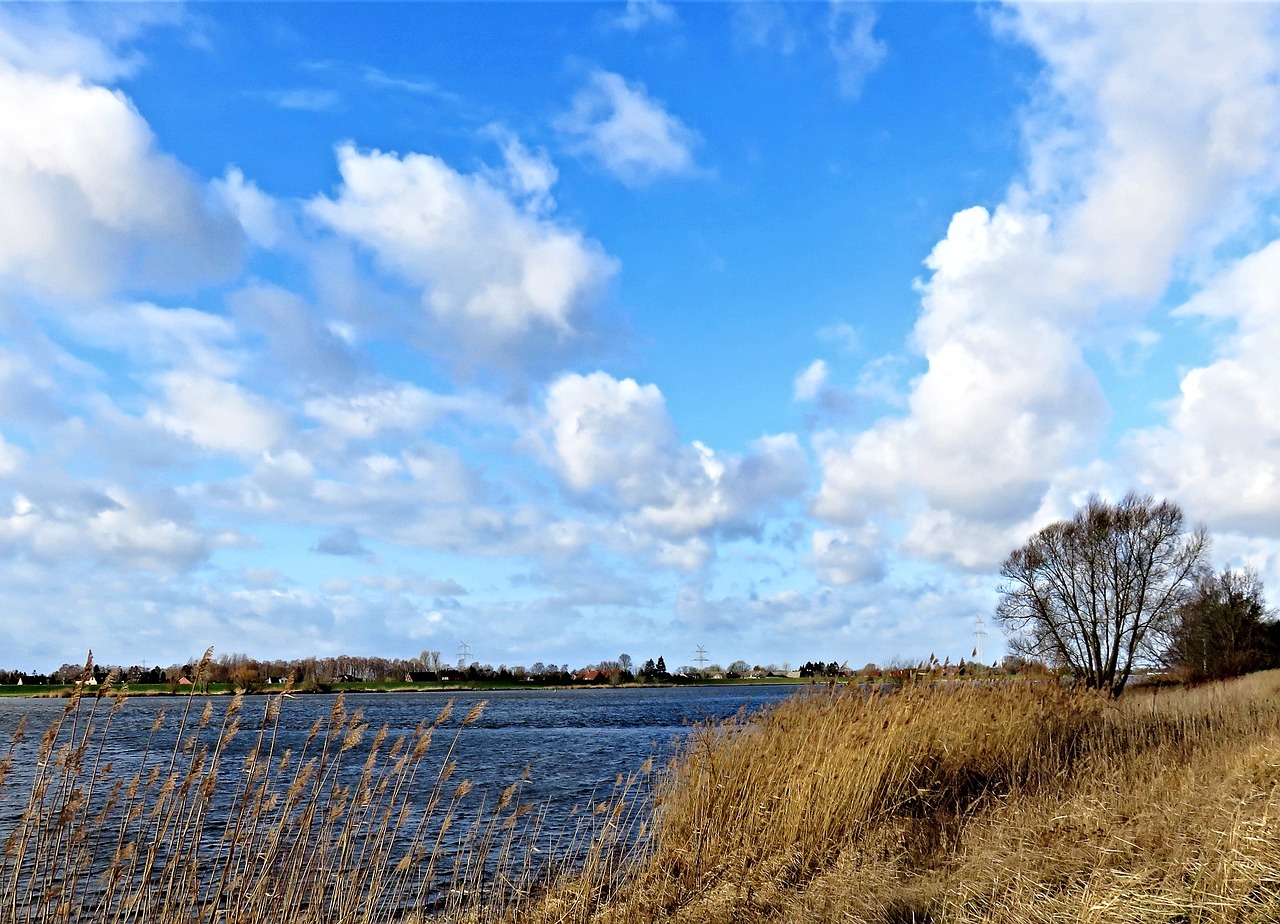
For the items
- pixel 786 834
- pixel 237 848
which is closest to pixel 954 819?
pixel 786 834

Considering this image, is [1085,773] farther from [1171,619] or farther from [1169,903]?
[1171,619]

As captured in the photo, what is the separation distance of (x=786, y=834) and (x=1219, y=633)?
47.3m

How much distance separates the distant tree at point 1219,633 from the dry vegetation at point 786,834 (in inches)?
1341

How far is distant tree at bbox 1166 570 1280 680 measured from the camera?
43.0 m

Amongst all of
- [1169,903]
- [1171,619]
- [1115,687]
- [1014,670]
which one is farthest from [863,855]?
[1171,619]

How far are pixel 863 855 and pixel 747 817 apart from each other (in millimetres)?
1706

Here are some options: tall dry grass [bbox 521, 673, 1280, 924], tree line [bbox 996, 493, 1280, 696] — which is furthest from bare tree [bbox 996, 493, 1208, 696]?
tall dry grass [bbox 521, 673, 1280, 924]

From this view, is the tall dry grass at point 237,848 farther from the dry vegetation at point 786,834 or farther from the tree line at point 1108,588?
the tree line at point 1108,588

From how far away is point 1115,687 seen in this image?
35500mm

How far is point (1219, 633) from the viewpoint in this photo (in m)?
46.1

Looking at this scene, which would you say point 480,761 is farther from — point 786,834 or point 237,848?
point 237,848

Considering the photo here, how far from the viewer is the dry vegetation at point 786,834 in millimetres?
5816

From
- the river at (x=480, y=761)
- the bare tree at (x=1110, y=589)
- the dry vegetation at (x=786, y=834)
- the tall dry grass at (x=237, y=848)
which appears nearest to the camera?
the dry vegetation at (x=786, y=834)

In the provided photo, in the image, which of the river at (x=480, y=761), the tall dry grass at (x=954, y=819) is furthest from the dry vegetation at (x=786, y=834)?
the river at (x=480, y=761)
